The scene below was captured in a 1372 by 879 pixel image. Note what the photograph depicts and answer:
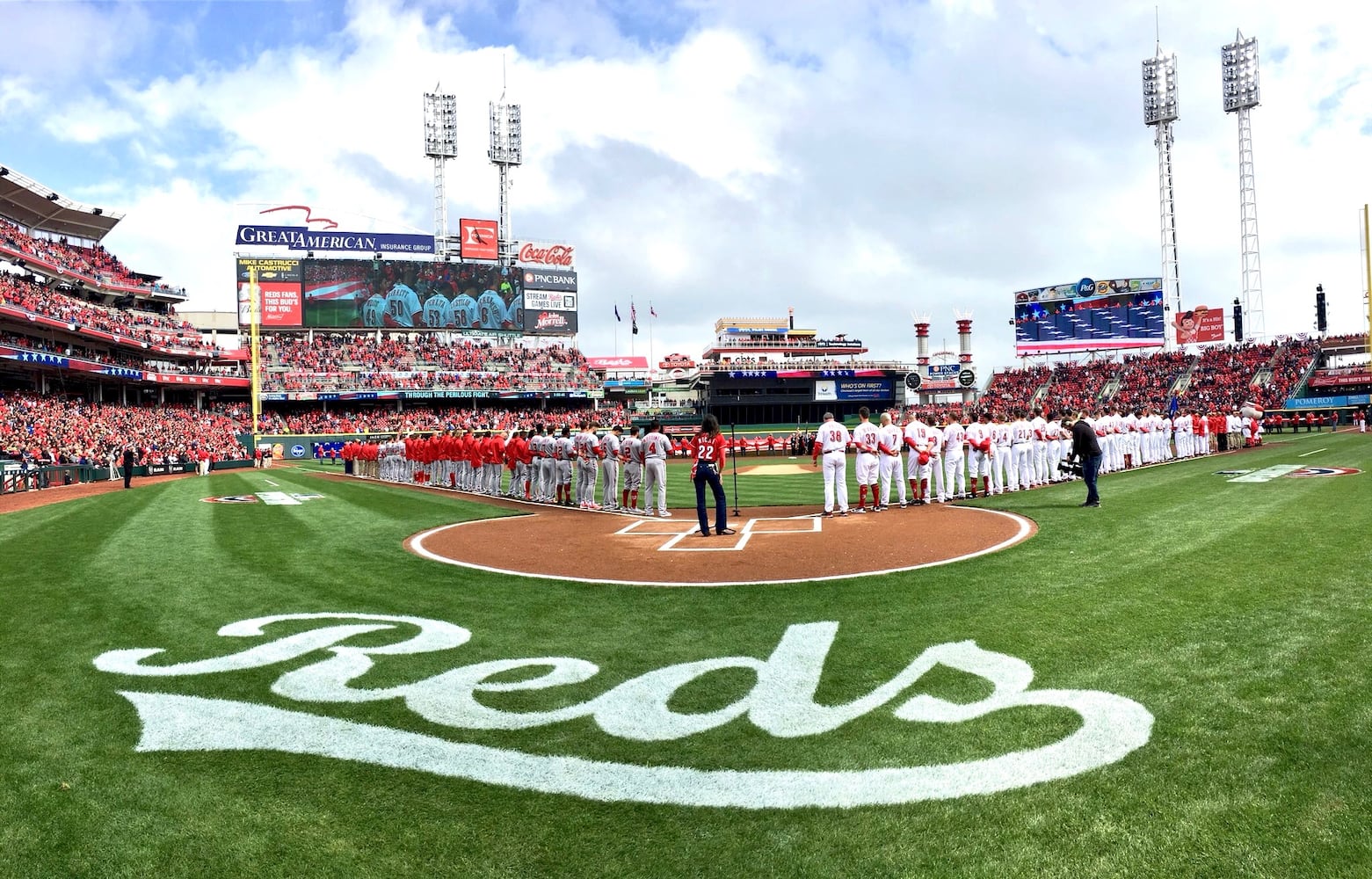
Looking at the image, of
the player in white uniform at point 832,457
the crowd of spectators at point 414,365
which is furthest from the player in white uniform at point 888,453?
the crowd of spectators at point 414,365

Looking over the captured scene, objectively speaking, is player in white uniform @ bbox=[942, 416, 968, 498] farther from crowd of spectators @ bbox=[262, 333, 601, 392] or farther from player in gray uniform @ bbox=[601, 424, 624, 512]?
crowd of spectators @ bbox=[262, 333, 601, 392]

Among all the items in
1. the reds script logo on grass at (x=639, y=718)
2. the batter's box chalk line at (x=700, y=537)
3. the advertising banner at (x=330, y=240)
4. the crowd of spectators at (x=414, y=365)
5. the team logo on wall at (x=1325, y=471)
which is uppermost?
the advertising banner at (x=330, y=240)

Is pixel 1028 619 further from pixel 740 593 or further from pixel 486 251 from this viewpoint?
pixel 486 251

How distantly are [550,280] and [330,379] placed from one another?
21.3 meters

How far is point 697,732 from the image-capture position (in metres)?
4.21

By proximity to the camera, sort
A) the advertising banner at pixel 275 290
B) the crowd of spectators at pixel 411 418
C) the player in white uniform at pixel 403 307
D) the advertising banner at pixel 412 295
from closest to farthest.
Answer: the crowd of spectators at pixel 411 418 < the advertising banner at pixel 275 290 < the advertising banner at pixel 412 295 < the player in white uniform at pixel 403 307

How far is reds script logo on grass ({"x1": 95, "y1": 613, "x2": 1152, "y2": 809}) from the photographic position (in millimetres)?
3576

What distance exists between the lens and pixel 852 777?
3627 mm

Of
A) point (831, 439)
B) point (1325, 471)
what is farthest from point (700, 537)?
point (1325, 471)

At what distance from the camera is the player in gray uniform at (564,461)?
18.9 m

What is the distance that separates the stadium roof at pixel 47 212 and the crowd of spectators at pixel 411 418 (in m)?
17.8

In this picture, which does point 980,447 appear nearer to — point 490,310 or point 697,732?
point 697,732

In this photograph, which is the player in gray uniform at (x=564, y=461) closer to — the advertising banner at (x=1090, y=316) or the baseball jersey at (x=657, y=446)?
the baseball jersey at (x=657, y=446)

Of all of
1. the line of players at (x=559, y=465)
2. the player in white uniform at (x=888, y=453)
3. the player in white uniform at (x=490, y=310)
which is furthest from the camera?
the player in white uniform at (x=490, y=310)
